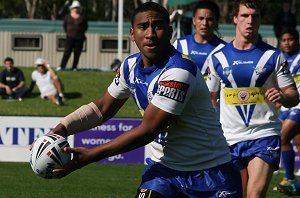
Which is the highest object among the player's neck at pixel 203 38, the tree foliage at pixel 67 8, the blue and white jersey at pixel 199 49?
the player's neck at pixel 203 38

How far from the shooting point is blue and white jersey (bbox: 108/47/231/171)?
5.86 metres

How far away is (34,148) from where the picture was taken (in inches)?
239

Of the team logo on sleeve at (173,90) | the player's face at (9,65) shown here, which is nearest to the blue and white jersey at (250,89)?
the team logo on sleeve at (173,90)

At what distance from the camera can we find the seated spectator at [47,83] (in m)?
22.2

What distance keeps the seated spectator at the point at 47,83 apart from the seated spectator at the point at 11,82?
0.96 feet

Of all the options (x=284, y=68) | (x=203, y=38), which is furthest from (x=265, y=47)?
(x=203, y=38)

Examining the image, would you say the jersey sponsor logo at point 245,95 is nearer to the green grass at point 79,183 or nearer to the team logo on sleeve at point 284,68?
the team logo on sleeve at point 284,68

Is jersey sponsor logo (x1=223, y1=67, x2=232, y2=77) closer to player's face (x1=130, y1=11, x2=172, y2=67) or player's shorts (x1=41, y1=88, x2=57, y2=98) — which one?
player's face (x1=130, y1=11, x2=172, y2=67)

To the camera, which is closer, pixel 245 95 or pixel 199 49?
Answer: pixel 245 95

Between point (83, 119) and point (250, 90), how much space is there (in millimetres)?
2267

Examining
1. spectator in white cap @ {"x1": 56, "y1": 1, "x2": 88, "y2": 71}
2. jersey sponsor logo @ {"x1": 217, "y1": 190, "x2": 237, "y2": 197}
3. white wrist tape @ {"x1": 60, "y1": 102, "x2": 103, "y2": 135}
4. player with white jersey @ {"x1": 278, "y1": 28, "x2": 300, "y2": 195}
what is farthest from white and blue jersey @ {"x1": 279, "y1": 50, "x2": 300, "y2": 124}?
spectator in white cap @ {"x1": 56, "y1": 1, "x2": 88, "y2": 71}

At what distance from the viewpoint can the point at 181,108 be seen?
5.89m

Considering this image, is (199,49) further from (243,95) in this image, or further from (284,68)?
(284,68)

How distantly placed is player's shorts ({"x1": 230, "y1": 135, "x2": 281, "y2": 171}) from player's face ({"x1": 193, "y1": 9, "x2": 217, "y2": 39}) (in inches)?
111
